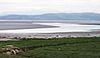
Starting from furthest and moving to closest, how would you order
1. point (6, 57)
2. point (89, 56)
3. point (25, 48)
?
point (25, 48) < point (89, 56) < point (6, 57)

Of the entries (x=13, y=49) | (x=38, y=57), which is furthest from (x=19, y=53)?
(x=38, y=57)

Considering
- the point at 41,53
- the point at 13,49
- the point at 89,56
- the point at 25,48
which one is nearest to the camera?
the point at 89,56

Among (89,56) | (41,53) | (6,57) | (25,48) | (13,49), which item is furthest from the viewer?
(25,48)

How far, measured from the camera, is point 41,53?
107 feet

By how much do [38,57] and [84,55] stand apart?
4952 millimetres

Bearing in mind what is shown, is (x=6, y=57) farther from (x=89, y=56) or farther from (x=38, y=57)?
(x=89, y=56)

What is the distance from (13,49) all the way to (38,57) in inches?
215

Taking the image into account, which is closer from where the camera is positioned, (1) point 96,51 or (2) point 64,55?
(2) point 64,55

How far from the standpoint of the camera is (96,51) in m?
34.0

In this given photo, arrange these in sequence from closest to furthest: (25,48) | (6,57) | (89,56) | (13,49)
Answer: (6,57)
(89,56)
(13,49)
(25,48)

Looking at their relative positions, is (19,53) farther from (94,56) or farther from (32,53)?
(94,56)

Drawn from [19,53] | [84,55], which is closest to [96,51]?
[84,55]

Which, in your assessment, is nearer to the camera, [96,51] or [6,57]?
[6,57]

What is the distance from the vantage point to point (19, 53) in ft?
111
